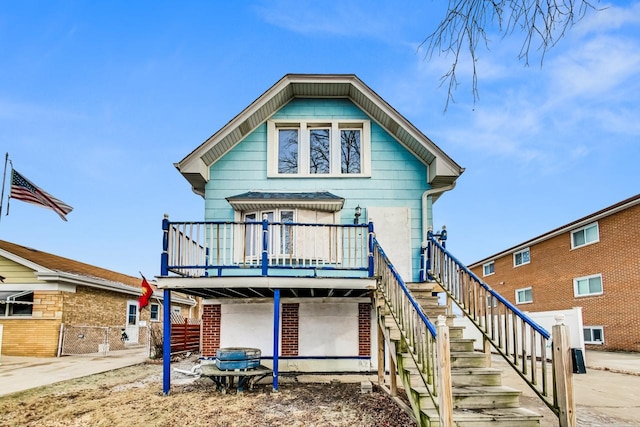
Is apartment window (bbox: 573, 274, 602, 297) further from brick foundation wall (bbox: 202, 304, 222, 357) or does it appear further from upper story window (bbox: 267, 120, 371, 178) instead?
brick foundation wall (bbox: 202, 304, 222, 357)

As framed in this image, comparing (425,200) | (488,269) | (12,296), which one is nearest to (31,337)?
(12,296)

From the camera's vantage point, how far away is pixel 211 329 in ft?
40.4

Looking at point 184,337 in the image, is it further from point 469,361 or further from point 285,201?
point 469,361

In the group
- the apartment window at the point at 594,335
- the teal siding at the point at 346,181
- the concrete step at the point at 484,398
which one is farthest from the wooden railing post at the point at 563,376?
the apartment window at the point at 594,335

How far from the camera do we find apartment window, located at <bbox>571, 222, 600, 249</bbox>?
2234cm

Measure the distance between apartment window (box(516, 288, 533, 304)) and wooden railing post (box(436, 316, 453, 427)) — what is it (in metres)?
24.5

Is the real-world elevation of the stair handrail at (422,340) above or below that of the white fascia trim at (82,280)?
below

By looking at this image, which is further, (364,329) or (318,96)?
(318,96)

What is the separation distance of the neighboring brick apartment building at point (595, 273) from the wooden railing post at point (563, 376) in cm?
1612

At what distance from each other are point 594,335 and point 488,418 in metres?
19.2

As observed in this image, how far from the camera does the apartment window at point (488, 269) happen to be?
3353 cm

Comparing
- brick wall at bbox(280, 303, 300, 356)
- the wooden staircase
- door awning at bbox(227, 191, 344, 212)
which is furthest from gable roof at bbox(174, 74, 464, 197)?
the wooden staircase

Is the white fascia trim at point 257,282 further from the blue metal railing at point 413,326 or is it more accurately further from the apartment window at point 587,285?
the apartment window at point 587,285

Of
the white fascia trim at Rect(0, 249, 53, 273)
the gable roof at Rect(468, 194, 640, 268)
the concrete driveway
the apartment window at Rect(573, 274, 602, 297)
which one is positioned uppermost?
the gable roof at Rect(468, 194, 640, 268)
